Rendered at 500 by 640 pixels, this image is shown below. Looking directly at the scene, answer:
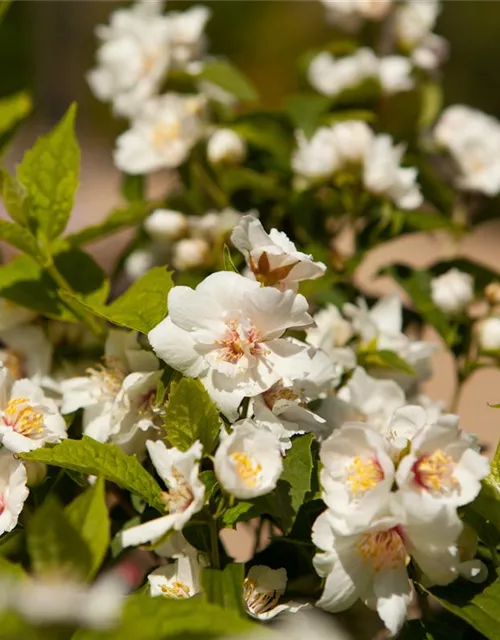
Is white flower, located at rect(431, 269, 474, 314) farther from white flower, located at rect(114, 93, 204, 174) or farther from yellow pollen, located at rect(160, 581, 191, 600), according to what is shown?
yellow pollen, located at rect(160, 581, 191, 600)

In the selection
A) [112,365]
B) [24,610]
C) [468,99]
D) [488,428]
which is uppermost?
[24,610]

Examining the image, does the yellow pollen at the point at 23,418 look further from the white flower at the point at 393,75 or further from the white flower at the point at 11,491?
the white flower at the point at 393,75

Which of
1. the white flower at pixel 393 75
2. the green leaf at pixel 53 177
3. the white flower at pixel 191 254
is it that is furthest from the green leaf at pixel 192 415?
the white flower at pixel 393 75

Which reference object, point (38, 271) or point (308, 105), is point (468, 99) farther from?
point (38, 271)

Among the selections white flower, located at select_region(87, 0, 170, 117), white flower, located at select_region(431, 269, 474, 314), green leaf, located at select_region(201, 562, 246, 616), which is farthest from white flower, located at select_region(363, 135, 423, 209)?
green leaf, located at select_region(201, 562, 246, 616)

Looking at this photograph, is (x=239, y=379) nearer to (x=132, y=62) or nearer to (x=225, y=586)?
(x=225, y=586)

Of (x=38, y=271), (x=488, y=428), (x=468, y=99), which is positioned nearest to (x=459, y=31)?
(x=468, y=99)

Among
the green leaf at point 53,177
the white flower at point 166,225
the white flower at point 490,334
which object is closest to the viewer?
the green leaf at point 53,177
